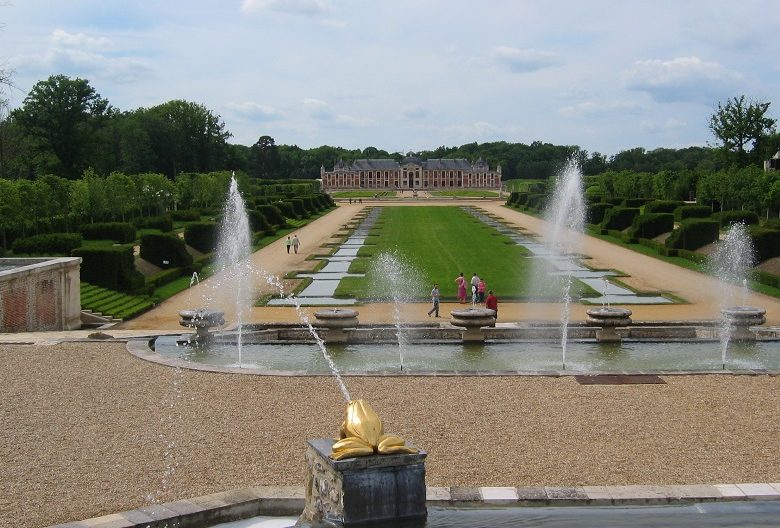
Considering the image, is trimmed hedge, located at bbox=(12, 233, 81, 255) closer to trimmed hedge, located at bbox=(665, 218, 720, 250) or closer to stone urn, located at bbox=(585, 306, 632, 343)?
stone urn, located at bbox=(585, 306, 632, 343)

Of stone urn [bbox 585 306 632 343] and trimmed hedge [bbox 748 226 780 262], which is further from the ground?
trimmed hedge [bbox 748 226 780 262]

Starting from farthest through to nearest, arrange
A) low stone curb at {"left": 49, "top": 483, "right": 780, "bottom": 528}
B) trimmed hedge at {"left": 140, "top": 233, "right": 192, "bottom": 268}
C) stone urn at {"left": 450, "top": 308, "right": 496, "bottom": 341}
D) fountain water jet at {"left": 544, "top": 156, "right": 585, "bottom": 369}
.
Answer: trimmed hedge at {"left": 140, "top": 233, "right": 192, "bottom": 268}
fountain water jet at {"left": 544, "top": 156, "right": 585, "bottom": 369}
stone urn at {"left": 450, "top": 308, "right": 496, "bottom": 341}
low stone curb at {"left": 49, "top": 483, "right": 780, "bottom": 528}

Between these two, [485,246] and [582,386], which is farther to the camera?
[485,246]

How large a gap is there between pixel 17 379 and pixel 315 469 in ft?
25.7

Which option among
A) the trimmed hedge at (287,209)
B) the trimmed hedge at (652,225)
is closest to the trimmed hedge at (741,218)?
the trimmed hedge at (652,225)

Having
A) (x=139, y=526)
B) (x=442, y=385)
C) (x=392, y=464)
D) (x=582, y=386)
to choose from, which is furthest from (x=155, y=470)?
(x=582, y=386)

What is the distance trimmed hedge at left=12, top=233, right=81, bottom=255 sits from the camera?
28594mm

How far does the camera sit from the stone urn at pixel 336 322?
18.2 meters

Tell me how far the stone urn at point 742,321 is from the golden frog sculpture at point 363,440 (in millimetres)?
12943

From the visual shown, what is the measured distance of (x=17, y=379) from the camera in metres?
13.6

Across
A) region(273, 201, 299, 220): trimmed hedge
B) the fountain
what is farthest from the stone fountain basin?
region(273, 201, 299, 220): trimmed hedge

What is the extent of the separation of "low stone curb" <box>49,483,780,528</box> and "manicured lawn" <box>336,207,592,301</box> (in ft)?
55.2

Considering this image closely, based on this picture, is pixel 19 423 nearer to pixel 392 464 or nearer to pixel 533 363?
pixel 392 464

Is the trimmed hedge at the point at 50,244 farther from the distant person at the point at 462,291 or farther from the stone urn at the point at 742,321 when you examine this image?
the stone urn at the point at 742,321
